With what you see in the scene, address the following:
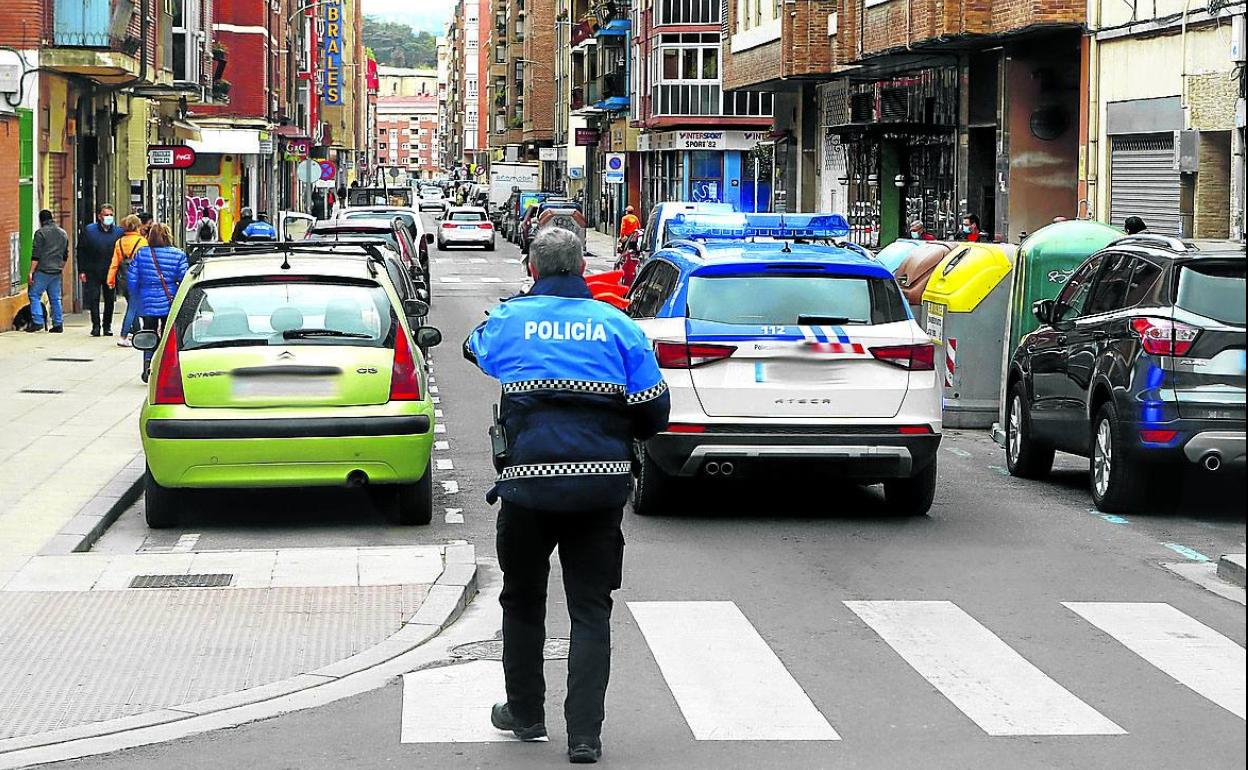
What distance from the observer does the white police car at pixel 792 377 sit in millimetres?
11414

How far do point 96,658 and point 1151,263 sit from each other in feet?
22.9

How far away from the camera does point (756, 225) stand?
23.4 meters

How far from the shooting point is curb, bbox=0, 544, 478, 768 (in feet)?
22.9

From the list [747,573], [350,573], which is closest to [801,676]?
[747,573]

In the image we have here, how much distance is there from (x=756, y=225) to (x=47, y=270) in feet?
32.8

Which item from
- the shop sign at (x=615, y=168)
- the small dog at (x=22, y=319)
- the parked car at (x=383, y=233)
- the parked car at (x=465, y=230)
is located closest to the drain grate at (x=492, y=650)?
the parked car at (x=383, y=233)

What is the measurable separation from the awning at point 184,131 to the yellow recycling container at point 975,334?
33.5 metres

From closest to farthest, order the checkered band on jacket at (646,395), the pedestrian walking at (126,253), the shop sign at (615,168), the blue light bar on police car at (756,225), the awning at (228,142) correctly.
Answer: the checkered band on jacket at (646,395), the blue light bar on police car at (756,225), the pedestrian walking at (126,253), the shop sign at (615,168), the awning at (228,142)

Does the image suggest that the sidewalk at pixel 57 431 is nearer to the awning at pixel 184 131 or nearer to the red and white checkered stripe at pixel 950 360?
the red and white checkered stripe at pixel 950 360

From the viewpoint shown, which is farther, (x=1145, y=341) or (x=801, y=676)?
(x=1145, y=341)

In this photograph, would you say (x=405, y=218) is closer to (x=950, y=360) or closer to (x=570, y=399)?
(x=950, y=360)

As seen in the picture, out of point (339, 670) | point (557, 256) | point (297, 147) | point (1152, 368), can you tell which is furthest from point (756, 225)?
point (297, 147)

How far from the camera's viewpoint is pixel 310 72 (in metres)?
98.1

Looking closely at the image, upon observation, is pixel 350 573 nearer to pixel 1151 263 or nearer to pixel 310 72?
pixel 1151 263
